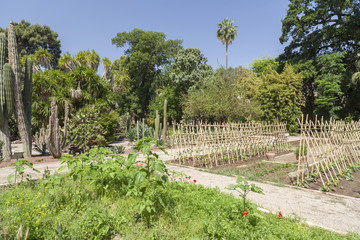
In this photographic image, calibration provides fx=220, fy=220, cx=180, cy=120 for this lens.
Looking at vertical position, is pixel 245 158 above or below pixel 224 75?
below

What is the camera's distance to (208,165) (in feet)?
27.4

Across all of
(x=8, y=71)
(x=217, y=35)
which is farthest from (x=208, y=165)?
(x=217, y=35)

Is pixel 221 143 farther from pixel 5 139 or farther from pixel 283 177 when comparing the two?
pixel 5 139

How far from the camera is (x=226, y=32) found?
35.9 metres

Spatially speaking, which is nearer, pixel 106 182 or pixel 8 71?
pixel 106 182

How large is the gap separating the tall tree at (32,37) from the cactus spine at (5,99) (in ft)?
67.8

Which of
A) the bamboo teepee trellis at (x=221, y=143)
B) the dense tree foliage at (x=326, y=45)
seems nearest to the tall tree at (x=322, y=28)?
the dense tree foliage at (x=326, y=45)

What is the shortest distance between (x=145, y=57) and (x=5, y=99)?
19.8 m

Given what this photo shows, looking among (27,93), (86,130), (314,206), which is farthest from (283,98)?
(27,93)

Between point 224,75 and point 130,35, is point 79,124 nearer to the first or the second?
point 224,75

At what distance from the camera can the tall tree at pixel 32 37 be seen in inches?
1048

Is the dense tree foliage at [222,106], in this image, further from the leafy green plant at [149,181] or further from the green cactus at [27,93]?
the leafy green plant at [149,181]

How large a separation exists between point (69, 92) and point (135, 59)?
45.1 feet

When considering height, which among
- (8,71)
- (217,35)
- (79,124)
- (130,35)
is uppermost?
(217,35)
